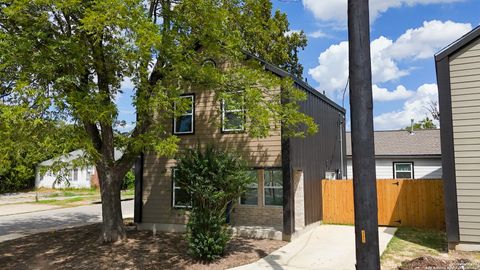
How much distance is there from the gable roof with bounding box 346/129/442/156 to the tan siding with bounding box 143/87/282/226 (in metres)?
11.3

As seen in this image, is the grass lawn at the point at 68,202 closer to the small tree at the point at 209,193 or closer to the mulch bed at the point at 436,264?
the small tree at the point at 209,193

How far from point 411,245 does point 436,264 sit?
122 inches

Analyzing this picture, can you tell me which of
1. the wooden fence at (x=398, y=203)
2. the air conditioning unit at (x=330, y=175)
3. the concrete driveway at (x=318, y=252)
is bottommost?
the concrete driveway at (x=318, y=252)

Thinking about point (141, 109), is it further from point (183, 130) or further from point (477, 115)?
point (477, 115)

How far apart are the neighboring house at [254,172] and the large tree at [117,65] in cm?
131

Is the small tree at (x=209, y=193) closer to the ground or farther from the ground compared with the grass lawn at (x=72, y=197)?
farther from the ground

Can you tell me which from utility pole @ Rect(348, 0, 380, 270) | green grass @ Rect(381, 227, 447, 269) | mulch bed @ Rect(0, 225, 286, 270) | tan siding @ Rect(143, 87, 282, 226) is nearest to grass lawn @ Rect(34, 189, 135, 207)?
tan siding @ Rect(143, 87, 282, 226)

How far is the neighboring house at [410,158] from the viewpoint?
72.1 ft

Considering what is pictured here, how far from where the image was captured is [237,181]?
1088cm

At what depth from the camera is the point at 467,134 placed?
10477mm

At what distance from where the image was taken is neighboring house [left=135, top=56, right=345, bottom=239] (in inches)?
522

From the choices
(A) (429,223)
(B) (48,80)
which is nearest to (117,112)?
(B) (48,80)

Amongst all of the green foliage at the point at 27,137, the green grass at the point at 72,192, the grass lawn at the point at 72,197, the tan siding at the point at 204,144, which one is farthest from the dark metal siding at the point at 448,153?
the green grass at the point at 72,192

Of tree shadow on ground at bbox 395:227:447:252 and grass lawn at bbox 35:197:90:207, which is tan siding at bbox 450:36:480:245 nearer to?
tree shadow on ground at bbox 395:227:447:252
